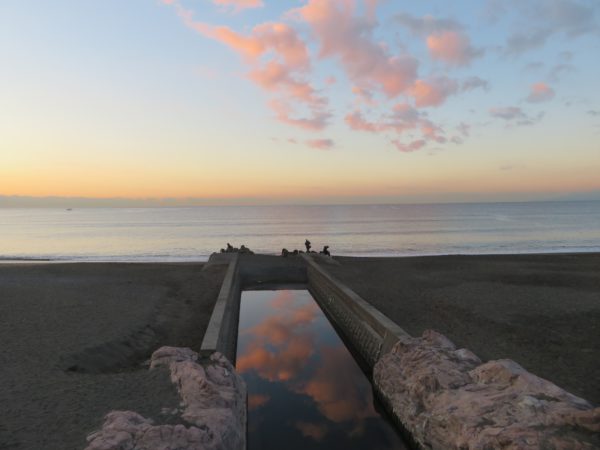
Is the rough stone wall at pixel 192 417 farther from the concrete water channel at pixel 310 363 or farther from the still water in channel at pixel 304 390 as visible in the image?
the still water in channel at pixel 304 390

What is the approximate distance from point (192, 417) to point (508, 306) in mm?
12705

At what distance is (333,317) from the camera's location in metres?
18.0

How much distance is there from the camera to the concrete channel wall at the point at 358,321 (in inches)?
448

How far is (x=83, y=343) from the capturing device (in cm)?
1088

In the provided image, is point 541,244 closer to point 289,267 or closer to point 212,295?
point 289,267

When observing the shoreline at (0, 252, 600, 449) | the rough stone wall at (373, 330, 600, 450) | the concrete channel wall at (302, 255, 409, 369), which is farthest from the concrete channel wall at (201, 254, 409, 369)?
the rough stone wall at (373, 330, 600, 450)

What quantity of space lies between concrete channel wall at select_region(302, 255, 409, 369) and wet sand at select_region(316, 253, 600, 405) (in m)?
1.07

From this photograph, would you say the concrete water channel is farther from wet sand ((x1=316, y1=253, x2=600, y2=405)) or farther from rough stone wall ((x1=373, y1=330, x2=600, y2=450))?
wet sand ((x1=316, y1=253, x2=600, y2=405))

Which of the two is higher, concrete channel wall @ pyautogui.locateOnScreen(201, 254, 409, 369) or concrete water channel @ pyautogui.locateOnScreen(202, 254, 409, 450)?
concrete channel wall @ pyautogui.locateOnScreen(201, 254, 409, 369)

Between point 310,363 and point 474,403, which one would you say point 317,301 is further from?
point 474,403

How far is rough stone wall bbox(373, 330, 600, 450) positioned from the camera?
17.7 feet

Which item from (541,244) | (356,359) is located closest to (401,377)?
(356,359)

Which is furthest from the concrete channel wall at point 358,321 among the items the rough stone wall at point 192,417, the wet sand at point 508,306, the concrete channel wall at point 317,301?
the rough stone wall at point 192,417

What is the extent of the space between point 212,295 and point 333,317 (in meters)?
5.33
